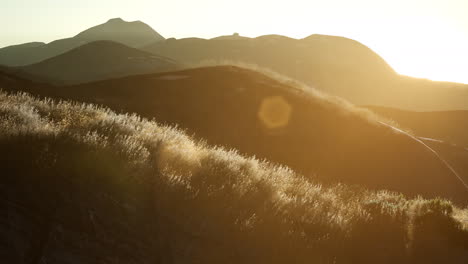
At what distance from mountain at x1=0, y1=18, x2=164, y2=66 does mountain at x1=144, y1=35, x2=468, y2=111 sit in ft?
157

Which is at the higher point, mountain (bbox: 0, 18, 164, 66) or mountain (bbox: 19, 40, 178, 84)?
mountain (bbox: 0, 18, 164, 66)

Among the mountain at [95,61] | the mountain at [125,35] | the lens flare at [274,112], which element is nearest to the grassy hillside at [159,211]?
the lens flare at [274,112]

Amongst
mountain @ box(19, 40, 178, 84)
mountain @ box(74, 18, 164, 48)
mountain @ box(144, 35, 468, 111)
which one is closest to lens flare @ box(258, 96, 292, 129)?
mountain @ box(19, 40, 178, 84)

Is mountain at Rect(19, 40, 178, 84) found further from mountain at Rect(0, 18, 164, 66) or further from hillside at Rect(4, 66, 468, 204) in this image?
mountain at Rect(0, 18, 164, 66)

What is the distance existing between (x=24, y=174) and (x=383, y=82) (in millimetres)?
116095

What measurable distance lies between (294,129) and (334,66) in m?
98.5

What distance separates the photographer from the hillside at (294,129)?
18750 millimetres

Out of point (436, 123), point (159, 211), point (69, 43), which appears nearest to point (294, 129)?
point (159, 211)

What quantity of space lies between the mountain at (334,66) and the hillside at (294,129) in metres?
72.4

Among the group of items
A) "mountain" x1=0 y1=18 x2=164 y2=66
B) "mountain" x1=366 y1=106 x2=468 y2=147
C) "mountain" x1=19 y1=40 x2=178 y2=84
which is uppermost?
"mountain" x1=0 y1=18 x2=164 y2=66

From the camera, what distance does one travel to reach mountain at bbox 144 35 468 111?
3999 inches

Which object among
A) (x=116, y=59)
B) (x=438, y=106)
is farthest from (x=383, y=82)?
(x=116, y=59)

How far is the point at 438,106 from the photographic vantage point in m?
98.2

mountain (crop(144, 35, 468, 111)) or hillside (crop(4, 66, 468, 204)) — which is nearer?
hillside (crop(4, 66, 468, 204))
